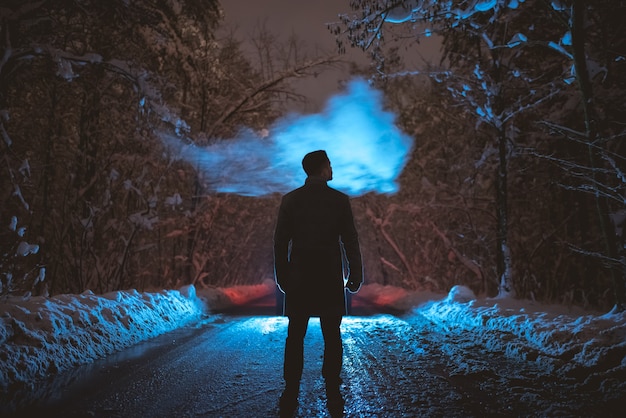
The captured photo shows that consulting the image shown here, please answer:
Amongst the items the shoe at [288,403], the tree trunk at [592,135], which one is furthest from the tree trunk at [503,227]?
the shoe at [288,403]

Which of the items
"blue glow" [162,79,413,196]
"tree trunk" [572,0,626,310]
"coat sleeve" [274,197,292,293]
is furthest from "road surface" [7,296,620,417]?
"blue glow" [162,79,413,196]

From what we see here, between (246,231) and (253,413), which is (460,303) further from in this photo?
(246,231)

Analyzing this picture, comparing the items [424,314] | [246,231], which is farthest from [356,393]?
[246,231]

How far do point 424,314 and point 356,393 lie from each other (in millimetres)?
8183

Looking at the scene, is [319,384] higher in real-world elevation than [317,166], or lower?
lower

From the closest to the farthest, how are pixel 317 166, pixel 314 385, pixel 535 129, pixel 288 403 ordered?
pixel 288 403 → pixel 317 166 → pixel 314 385 → pixel 535 129

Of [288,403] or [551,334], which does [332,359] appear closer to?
[288,403]

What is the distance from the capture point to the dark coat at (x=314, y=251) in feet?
10.9

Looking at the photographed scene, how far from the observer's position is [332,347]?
10.8ft

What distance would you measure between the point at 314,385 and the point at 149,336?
4434mm

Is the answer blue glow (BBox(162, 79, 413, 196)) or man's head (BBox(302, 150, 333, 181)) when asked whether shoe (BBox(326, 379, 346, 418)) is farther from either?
blue glow (BBox(162, 79, 413, 196))

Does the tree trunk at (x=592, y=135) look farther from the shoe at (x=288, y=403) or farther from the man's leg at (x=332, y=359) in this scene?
the shoe at (x=288, y=403)

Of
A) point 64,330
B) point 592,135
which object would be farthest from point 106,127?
point 592,135

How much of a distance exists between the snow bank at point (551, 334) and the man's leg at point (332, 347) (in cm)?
279
